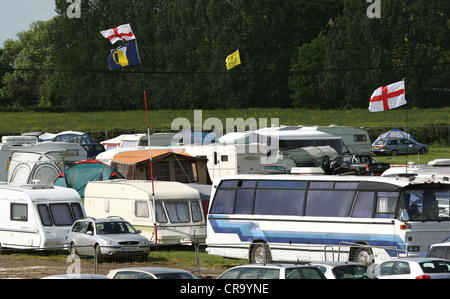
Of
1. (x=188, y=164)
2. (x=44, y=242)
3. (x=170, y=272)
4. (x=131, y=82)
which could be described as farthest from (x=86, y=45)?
(x=170, y=272)

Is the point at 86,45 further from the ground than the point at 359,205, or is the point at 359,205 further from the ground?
the point at 86,45

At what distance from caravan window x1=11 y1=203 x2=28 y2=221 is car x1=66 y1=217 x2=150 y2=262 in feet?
5.99

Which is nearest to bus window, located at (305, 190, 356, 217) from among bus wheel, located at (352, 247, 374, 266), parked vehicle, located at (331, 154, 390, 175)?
bus wheel, located at (352, 247, 374, 266)

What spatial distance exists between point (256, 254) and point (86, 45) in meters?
87.2

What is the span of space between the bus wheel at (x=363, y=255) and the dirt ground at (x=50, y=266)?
3.47 m

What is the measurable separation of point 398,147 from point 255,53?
3755 cm

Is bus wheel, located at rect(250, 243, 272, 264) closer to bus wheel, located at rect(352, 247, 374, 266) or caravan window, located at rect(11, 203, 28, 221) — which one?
bus wheel, located at rect(352, 247, 374, 266)

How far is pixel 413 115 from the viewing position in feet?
260

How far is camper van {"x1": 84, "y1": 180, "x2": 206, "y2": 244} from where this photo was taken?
86.3 ft

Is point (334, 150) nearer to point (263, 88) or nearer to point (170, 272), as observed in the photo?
point (170, 272)

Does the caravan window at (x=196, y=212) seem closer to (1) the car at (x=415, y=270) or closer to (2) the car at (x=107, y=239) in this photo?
(2) the car at (x=107, y=239)

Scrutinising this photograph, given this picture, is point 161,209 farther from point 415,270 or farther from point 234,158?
point 234,158

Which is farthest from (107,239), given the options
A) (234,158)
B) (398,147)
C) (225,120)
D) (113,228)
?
(225,120)

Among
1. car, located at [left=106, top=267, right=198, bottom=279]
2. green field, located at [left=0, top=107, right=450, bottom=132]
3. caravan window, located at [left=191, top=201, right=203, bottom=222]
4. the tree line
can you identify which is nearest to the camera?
car, located at [left=106, top=267, right=198, bottom=279]
